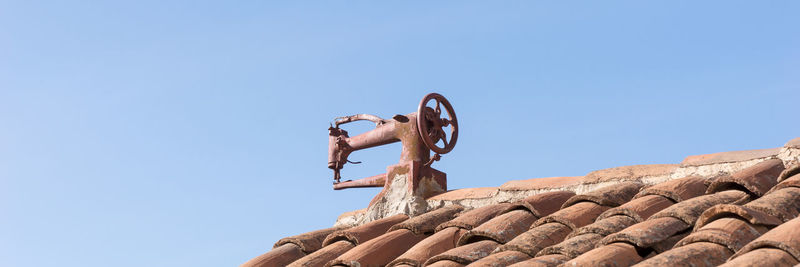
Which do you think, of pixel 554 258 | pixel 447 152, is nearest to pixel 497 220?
pixel 554 258

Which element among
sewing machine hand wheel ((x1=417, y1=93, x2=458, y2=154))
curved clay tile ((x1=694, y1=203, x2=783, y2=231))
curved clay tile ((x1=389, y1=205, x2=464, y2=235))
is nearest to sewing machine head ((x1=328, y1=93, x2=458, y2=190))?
sewing machine hand wheel ((x1=417, y1=93, x2=458, y2=154))

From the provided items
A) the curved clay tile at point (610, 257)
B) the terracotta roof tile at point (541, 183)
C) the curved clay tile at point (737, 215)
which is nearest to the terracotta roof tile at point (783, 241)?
the curved clay tile at point (737, 215)

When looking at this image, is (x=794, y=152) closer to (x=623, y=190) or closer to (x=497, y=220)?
(x=623, y=190)

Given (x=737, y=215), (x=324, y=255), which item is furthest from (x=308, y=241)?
(x=737, y=215)

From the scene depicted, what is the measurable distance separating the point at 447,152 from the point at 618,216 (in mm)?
2158

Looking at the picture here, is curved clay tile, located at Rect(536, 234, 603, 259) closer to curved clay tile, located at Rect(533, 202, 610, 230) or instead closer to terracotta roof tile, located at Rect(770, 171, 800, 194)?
curved clay tile, located at Rect(533, 202, 610, 230)

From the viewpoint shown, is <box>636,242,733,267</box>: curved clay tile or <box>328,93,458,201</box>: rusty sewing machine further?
<box>328,93,458,201</box>: rusty sewing machine

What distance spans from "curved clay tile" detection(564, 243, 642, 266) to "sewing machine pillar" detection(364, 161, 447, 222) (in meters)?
2.27

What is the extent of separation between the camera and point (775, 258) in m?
2.57

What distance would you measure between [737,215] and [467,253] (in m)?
0.96

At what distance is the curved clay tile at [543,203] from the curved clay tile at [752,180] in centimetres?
71

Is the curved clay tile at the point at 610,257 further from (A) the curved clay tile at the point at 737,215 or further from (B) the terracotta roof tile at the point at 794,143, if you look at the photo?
(B) the terracotta roof tile at the point at 794,143

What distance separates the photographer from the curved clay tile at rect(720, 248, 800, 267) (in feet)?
8.29

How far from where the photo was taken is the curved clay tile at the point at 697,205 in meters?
3.34
